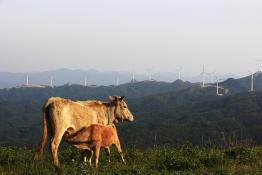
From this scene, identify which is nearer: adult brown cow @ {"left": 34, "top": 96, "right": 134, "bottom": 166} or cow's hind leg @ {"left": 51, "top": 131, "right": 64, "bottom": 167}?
cow's hind leg @ {"left": 51, "top": 131, "right": 64, "bottom": 167}

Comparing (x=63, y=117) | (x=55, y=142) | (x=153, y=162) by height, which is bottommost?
(x=153, y=162)

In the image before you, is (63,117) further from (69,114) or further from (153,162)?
(153,162)

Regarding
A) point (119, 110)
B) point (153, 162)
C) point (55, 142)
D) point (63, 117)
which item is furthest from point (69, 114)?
point (119, 110)

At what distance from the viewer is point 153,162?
15102 mm

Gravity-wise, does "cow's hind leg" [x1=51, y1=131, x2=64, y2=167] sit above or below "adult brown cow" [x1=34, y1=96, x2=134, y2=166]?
below

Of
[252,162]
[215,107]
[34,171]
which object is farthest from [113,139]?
[215,107]

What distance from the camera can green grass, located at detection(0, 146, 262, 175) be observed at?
12.9 meters

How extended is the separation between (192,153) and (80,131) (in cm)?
388

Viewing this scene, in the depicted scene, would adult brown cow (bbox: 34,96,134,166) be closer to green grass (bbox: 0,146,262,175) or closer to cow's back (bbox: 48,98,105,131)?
cow's back (bbox: 48,98,105,131)

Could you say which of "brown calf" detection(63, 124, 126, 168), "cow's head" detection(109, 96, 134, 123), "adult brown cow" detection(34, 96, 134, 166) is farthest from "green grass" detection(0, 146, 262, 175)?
"cow's head" detection(109, 96, 134, 123)

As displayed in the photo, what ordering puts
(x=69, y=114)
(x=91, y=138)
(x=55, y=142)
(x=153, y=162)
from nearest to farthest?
(x=91, y=138) < (x=55, y=142) < (x=153, y=162) < (x=69, y=114)

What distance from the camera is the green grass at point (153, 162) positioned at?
42.3 feet

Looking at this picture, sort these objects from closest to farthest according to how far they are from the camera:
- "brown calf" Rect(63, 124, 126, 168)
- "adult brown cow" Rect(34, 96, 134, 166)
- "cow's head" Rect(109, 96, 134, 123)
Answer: "brown calf" Rect(63, 124, 126, 168)
"adult brown cow" Rect(34, 96, 134, 166)
"cow's head" Rect(109, 96, 134, 123)

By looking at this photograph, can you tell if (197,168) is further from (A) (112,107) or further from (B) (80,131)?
(A) (112,107)
